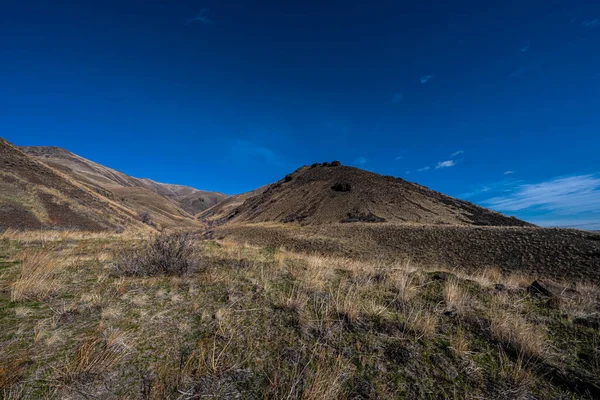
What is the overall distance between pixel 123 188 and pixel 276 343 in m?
109

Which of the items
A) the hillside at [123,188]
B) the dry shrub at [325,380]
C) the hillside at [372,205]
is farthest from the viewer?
the hillside at [123,188]

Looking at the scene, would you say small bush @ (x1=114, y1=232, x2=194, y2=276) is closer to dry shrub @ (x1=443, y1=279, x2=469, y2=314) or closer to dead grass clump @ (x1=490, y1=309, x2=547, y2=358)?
dry shrub @ (x1=443, y1=279, x2=469, y2=314)

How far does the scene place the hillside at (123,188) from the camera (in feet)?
197

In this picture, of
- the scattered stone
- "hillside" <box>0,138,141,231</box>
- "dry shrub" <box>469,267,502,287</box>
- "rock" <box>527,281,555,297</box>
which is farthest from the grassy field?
the scattered stone

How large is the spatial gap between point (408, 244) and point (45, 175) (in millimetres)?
47988

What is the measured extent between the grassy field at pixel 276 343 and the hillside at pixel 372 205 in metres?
29.7

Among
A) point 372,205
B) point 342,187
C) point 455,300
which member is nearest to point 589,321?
point 455,300

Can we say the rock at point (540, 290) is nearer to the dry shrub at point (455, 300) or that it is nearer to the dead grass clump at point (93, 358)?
the dry shrub at point (455, 300)

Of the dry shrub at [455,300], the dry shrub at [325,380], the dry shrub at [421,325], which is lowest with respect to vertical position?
the dry shrub at [325,380]

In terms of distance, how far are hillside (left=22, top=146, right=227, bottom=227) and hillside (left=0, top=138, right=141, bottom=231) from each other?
15541mm

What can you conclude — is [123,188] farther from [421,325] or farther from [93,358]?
[421,325]

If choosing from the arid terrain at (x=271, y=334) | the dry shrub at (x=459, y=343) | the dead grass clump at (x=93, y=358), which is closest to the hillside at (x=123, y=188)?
the arid terrain at (x=271, y=334)

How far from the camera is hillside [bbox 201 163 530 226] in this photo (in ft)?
109

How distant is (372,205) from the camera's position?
37.5 meters
